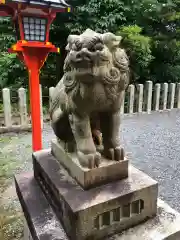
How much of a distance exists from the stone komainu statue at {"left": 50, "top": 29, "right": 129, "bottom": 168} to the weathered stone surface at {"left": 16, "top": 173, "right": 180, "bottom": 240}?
376mm

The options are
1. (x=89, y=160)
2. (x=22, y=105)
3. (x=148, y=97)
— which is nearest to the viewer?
(x=89, y=160)

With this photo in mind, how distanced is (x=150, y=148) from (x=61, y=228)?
241cm

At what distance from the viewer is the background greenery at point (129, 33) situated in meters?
5.00

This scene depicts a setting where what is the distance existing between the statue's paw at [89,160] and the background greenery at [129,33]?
401 centimetres

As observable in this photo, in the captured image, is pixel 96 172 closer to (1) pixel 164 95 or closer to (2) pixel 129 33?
(2) pixel 129 33

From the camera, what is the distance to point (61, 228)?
1.20 meters

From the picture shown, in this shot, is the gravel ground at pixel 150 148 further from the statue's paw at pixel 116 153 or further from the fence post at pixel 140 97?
the statue's paw at pixel 116 153

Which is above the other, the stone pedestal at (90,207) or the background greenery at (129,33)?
the background greenery at (129,33)

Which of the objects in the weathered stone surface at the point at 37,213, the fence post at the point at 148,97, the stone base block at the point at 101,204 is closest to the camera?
the stone base block at the point at 101,204

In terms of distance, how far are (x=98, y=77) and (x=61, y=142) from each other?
0.60 meters

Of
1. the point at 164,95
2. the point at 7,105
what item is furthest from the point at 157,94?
the point at 7,105

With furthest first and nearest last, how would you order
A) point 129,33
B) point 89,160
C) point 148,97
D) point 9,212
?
point 148,97
point 129,33
point 9,212
point 89,160

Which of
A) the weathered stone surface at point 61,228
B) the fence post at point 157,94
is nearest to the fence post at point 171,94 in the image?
the fence post at point 157,94

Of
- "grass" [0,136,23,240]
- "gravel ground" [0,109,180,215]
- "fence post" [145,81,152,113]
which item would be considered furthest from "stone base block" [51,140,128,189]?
"fence post" [145,81,152,113]
